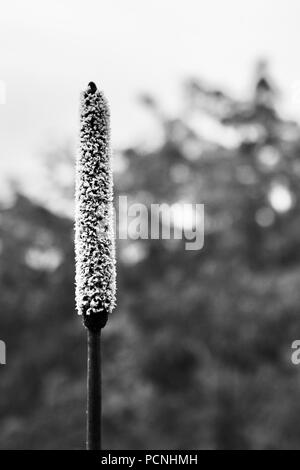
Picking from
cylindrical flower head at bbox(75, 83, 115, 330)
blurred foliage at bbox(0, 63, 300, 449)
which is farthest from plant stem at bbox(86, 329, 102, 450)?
blurred foliage at bbox(0, 63, 300, 449)

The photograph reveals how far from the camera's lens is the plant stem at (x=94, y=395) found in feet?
2.17

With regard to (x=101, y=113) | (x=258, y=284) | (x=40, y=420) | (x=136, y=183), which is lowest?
(x=101, y=113)

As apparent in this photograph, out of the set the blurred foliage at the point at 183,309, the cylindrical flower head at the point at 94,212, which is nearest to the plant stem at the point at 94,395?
the cylindrical flower head at the point at 94,212

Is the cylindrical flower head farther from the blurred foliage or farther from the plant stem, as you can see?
the blurred foliage

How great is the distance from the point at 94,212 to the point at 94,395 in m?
0.17

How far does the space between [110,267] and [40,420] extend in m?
6.17

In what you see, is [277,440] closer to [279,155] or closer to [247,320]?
[247,320]

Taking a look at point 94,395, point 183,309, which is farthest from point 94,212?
point 183,309

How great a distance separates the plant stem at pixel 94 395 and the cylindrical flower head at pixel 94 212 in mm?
18

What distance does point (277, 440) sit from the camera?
6172 mm

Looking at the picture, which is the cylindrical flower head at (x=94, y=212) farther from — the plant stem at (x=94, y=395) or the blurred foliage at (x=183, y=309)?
the blurred foliage at (x=183, y=309)

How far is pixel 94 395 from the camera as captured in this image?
68cm

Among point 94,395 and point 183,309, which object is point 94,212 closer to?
point 94,395

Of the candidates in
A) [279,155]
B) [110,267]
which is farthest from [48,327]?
[110,267]
